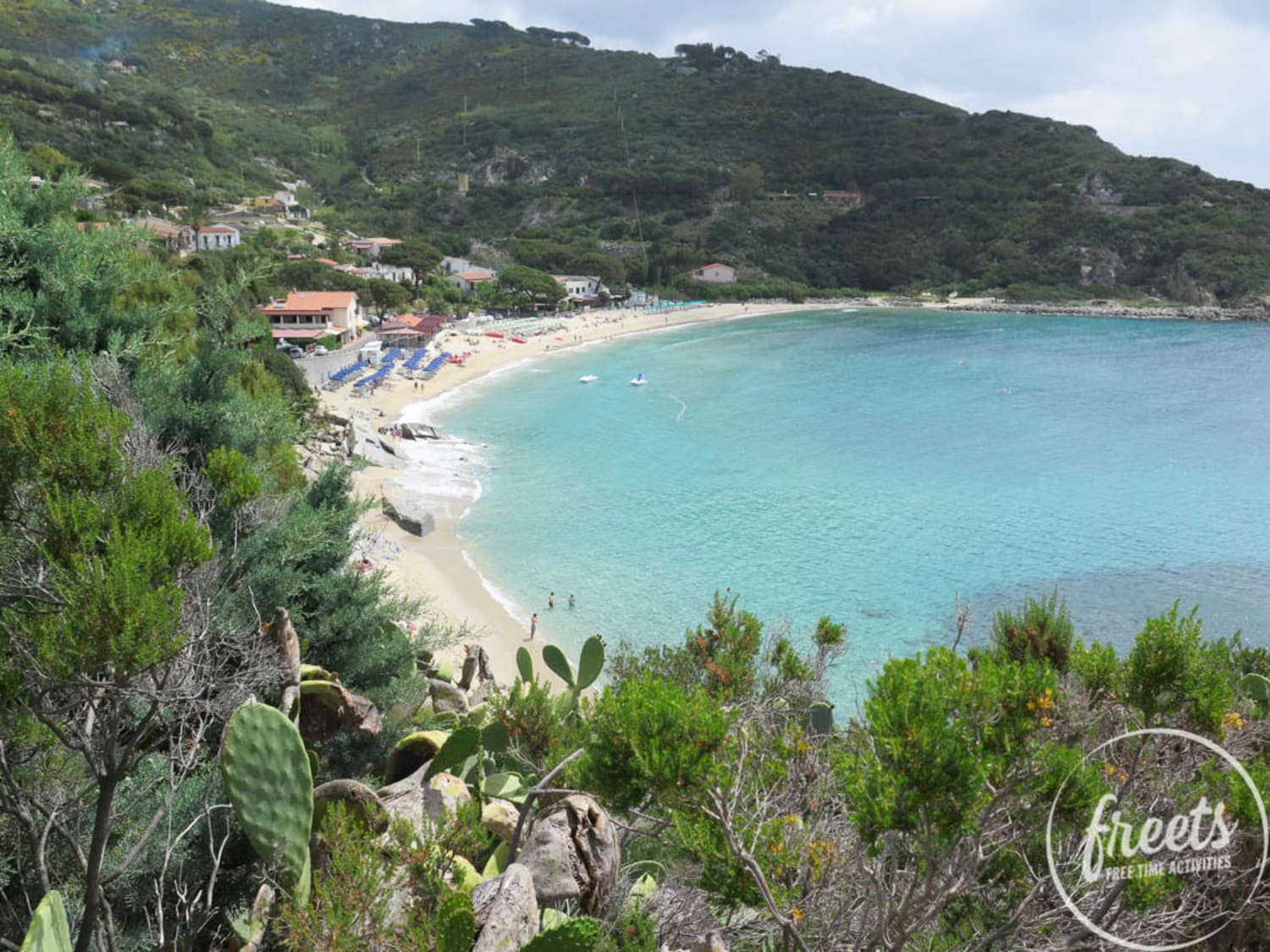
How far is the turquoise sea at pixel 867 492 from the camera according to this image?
1998cm

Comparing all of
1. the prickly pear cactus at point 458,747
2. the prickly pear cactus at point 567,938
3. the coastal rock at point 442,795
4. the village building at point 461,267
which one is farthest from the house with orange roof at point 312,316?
the prickly pear cactus at point 567,938

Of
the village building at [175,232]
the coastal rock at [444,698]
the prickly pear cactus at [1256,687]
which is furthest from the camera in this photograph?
the village building at [175,232]

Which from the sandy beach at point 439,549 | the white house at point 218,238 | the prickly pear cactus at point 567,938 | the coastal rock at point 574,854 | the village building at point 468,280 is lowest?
the sandy beach at point 439,549

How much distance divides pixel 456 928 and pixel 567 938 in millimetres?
425

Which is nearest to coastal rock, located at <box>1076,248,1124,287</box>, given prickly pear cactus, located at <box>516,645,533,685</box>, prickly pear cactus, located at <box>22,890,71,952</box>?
prickly pear cactus, located at <box>516,645,533,685</box>

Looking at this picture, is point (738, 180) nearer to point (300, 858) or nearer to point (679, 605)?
point (679, 605)

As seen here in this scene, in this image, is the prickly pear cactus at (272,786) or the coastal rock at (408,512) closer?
the prickly pear cactus at (272,786)

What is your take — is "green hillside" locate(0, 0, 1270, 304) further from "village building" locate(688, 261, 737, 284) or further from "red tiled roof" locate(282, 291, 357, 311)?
"red tiled roof" locate(282, 291, 357, 311)

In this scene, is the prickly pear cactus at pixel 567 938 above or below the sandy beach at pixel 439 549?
above

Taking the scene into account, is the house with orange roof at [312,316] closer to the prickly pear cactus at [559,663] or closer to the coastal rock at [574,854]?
the prickly pear cactus at [559,663]

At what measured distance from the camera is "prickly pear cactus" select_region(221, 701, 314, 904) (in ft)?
12.5

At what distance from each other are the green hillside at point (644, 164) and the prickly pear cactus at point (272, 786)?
200 ft

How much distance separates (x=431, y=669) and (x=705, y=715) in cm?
843

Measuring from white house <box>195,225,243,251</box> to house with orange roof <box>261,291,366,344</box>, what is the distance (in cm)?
1454
